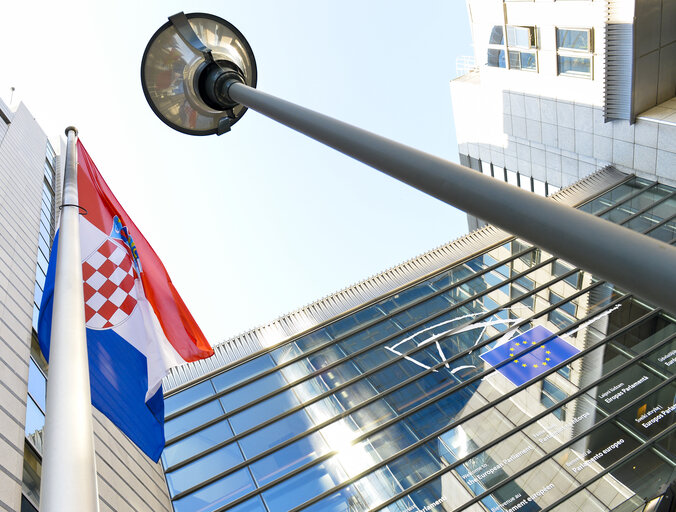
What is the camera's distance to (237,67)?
7.64m

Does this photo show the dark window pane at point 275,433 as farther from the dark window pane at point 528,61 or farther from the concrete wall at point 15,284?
the dark window pane at point 528,61

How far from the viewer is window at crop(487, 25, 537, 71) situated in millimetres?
23562

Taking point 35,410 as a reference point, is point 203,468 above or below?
below

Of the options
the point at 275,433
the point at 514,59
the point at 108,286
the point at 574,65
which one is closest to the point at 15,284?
the point at 108,286

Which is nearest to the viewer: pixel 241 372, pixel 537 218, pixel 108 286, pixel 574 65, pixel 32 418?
pixel 537 218

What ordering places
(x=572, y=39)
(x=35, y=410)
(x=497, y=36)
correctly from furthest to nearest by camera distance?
(x=497, y=36), (x=572, y=39), (x=35, y=410)

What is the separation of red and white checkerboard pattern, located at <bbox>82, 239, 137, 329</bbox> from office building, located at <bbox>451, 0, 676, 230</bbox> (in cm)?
1726

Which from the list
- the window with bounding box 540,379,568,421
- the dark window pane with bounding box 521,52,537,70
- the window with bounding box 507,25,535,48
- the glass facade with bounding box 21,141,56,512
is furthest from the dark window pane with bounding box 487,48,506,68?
the glass facade with bounding box 21,141,56,512

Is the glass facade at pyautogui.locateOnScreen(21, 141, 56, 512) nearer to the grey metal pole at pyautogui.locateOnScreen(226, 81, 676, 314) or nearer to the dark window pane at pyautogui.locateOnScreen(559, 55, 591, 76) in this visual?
the grey metal pole at pyautogui.locateOnScreen(226, 81, 676, 314)

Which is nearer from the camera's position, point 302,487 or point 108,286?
point 108,286

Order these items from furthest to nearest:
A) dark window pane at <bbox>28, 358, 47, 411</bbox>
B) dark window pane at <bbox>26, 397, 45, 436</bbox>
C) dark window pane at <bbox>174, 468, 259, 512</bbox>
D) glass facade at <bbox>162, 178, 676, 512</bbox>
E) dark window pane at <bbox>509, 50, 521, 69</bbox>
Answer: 1. dark window pane at <bbox>509, 50, 521, 69</bbox>
2. dark window pane at <bbox>174, 468, 259, 512</bbox>
3. glass facade at <bbox>162, 178, 676, 512</bbox>
4. dark window pane at <bbox>28, 358, 47, 411</bbox>
5. dark window pane at <bbox>26, 397, 45, 436</bbox>

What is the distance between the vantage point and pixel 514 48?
2459 centimetres

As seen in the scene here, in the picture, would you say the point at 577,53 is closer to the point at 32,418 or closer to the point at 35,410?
the point at 35,410

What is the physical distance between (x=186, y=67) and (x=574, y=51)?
18115 millimetres
